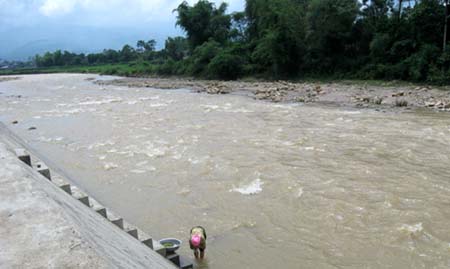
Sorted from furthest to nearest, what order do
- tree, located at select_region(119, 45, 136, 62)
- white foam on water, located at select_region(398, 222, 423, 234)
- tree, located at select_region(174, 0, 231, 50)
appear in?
tree, located at select_region(119, 45, 136, 62) < tree, located at select_region(174, 0, 231, 50) < white foam on water, located at select_region(398, 222, 423, 234)

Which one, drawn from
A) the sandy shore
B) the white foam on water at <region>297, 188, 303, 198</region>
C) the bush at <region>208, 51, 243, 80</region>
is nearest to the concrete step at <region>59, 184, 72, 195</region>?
the white foam on water at <region>297, 188, 303, 198</region>

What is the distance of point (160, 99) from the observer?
23.3 m

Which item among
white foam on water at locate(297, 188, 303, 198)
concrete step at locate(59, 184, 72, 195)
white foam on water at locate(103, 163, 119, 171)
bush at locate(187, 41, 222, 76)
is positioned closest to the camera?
concrete step at locate(59, 184, 72, 195)

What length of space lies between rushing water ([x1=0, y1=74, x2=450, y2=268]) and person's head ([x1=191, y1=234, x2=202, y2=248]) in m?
0.34

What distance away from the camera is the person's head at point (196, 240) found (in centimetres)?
444

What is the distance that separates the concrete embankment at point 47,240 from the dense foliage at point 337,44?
2216 centimetres

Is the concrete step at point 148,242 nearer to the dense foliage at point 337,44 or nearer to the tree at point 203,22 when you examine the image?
the dense foliage at point 337,44

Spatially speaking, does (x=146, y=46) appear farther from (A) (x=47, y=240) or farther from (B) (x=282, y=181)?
(A) (x=47, y=240)

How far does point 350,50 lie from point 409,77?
7021 millimetres

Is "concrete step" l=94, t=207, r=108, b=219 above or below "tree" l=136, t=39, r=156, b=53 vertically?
below

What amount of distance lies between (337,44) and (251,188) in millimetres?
25276

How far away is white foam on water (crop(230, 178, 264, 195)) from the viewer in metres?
6.92

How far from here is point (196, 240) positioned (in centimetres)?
444

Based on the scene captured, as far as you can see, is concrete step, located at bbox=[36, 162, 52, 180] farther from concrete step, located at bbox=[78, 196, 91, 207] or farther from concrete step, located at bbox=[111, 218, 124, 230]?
concrete step, located at bbox=[111, 218, 124, 230]
